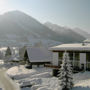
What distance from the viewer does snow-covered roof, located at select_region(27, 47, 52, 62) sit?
38969 mm

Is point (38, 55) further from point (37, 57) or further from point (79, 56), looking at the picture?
point (79, 56)

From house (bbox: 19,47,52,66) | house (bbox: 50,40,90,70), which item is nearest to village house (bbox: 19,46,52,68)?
house (bbox: 19,47,52,66)

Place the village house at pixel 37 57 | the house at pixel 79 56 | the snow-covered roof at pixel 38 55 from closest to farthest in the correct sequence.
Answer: the house at pixel 79 56
the village house at pixel 37 57
the snow-covered roof at pixel 38 55

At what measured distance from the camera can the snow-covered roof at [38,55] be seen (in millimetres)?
38969

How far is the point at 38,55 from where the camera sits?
133ft

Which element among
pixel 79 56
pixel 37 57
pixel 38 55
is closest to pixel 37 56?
pixel 37 57

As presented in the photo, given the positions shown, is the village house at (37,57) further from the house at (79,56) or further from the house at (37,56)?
the house at (79,56)

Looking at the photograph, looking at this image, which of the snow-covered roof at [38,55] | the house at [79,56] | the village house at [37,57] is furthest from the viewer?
the snow-covered roof at [38,55]

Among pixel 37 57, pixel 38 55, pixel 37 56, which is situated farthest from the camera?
pixel 38 55

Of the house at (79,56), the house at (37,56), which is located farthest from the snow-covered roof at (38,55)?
the house at (79,56)

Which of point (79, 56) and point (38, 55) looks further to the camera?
point (38, 55)

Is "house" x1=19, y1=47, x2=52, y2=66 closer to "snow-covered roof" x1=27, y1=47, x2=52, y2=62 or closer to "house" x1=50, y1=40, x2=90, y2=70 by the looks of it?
"snow-covered roof" x1=27, y1=47, x2=52, y2=62

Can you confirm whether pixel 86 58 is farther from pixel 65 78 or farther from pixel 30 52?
pixel 30 52

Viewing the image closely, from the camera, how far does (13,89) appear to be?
71.1ft
